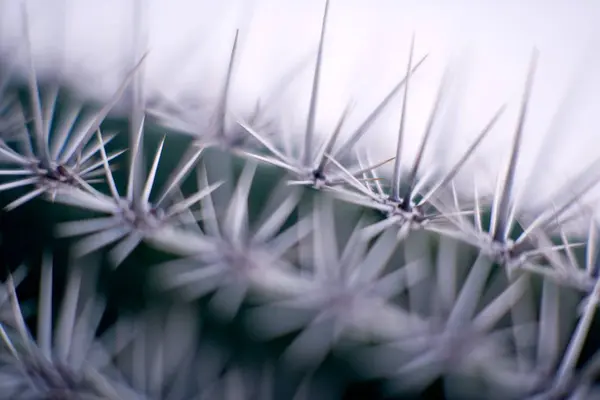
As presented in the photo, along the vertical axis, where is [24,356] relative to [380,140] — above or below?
below

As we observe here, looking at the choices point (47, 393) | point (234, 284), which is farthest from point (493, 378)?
point (47, 393)

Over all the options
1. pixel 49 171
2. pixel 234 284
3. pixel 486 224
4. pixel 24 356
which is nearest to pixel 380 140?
pixel 486 224

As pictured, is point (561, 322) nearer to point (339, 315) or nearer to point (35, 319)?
point (339, 315)

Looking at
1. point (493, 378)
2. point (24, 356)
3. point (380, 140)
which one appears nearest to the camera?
point (493, 378)

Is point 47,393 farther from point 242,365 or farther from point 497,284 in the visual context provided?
point 497,284

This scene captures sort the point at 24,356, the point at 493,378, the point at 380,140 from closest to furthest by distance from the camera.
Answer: the point at 493,378 → the point at 24,356 → the point at 380,140

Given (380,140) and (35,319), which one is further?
(380,140)

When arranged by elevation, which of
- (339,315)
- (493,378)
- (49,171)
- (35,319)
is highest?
(49,171)
